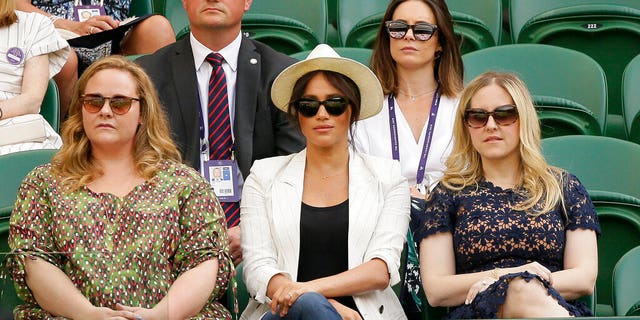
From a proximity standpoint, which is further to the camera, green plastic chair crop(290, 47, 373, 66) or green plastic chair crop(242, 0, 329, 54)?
green plastic chair crop(242, 0, 329, 54)

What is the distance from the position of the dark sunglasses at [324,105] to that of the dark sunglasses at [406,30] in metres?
0.76

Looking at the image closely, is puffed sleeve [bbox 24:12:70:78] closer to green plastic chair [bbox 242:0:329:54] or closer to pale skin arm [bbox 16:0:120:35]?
pale skin arm [bbox 16:0:120:35]

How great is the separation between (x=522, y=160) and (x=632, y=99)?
3.99ft

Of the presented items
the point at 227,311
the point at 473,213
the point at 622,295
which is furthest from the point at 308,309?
the point at 622,295

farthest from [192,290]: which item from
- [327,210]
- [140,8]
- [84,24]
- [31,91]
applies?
[140,8]

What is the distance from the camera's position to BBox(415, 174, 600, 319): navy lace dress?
4.36 m

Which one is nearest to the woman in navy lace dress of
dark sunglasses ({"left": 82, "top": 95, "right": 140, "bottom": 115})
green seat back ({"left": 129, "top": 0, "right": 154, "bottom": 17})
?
dark sunglasses ({"left": 82, "top": 95, "right": 140, "bottom": 115})

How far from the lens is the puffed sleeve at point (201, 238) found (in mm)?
4246

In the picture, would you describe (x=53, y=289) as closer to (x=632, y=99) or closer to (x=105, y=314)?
(x=105, y=314)

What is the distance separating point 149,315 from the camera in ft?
12.2

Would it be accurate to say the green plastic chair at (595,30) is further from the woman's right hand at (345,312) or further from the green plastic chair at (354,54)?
the woman's right hand at (345,312)

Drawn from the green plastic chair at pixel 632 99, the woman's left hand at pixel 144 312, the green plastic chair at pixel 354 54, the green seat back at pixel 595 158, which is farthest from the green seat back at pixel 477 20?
the woman's left hand at pixel 144 312

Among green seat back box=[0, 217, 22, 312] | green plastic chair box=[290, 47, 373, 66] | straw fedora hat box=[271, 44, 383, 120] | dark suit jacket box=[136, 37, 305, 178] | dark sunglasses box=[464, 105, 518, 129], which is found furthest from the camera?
green plastic chair box=[290, 47, 373, 66]

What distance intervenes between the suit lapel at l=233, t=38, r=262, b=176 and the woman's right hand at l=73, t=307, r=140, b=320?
4.23 ft
